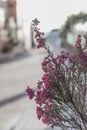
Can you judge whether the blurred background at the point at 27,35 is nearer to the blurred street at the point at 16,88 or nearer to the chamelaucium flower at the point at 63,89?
the blurred street at the point at 16,88

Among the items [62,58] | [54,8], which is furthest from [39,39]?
[54,8]

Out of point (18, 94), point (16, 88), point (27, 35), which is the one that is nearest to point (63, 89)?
point (27, 35)

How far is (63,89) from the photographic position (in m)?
1.40

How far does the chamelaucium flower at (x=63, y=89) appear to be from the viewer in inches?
54.9

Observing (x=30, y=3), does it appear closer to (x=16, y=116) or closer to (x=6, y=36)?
(x=16, y=116)

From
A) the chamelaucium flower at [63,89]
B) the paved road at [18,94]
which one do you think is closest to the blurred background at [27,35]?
the paved road at [18,94]

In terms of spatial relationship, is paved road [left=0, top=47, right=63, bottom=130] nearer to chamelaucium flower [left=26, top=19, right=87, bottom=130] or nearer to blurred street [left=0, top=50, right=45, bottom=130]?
blurred street [left=0, top=50, right=45, bottom=130]

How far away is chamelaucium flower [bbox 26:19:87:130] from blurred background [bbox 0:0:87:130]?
398mm

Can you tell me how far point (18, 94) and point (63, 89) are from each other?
2.46 metres

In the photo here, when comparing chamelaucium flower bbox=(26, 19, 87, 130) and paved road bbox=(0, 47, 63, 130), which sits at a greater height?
chamelaucium flower bbox=(26, 19, 87, 130)

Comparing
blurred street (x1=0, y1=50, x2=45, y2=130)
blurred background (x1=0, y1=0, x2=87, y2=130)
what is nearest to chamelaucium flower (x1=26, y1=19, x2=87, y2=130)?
blurred background (x1=0, y1=0, x2=87, y2=130)

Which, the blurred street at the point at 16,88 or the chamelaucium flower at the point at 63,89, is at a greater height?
the chamelaucium flower at the point at 63,89

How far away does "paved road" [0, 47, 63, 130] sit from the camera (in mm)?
2580

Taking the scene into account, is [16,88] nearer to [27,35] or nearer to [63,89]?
[27,35]
